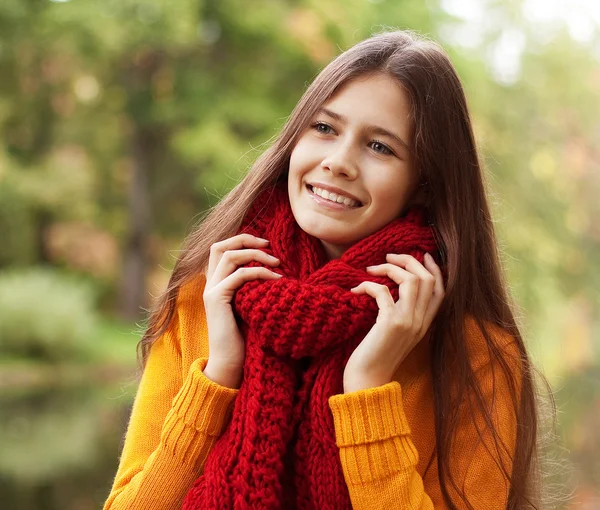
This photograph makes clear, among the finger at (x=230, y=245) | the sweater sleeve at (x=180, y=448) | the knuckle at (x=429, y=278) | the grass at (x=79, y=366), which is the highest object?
the grass at (x=79, y=366)

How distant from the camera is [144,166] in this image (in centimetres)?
1408

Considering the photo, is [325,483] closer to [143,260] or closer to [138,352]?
[138,352]

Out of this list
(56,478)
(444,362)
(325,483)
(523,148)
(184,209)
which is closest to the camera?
(325,483)

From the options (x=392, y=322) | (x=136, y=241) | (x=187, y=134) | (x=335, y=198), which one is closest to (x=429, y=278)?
(x=392, y=322)

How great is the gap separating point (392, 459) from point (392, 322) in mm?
255

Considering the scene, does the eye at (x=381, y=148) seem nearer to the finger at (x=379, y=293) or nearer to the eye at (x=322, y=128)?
the eye at (x=322, y=128)

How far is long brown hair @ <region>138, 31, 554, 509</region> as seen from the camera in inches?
67.8

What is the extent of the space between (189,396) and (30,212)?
12.0 meters

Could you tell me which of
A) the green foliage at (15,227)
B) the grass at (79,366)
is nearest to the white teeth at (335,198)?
the grass at (79,366)

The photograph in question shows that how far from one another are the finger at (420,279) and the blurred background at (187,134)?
8.62 metres

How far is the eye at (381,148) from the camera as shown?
1.72 meters

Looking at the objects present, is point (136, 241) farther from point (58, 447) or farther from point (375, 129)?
point (375, 129)

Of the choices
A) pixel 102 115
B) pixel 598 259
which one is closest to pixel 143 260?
pixel 102 115

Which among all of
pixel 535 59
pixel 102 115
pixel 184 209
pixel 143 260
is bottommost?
pixel 143 260
